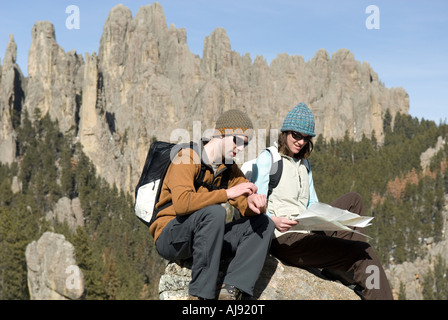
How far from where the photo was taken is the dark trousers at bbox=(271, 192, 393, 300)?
15.8ft

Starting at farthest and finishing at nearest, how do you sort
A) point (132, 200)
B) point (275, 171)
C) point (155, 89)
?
point (155, 89) < point (132, 200) < point (275, 171)

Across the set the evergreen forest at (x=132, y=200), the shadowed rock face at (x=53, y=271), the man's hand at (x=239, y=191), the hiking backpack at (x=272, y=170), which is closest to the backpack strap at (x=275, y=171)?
the hiking backpack at (x=272, y=170)

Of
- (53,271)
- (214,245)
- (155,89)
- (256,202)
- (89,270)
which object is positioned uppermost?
(155,89)

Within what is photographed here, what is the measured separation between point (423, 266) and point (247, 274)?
65.8 m

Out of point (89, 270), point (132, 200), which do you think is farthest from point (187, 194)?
point (132, 200)

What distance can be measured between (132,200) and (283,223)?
269 ft

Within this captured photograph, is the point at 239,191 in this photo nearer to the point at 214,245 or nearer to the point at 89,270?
the point at 214,245

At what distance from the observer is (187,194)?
426 cm

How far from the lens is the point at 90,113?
93.1m

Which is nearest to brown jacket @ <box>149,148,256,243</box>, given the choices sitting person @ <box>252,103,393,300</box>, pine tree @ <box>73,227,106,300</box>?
sitting person @ <box>252,103,393,300</box>

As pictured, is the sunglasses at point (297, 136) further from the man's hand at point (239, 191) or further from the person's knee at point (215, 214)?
the person's knee at point (215, 214)

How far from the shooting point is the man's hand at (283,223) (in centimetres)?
469
